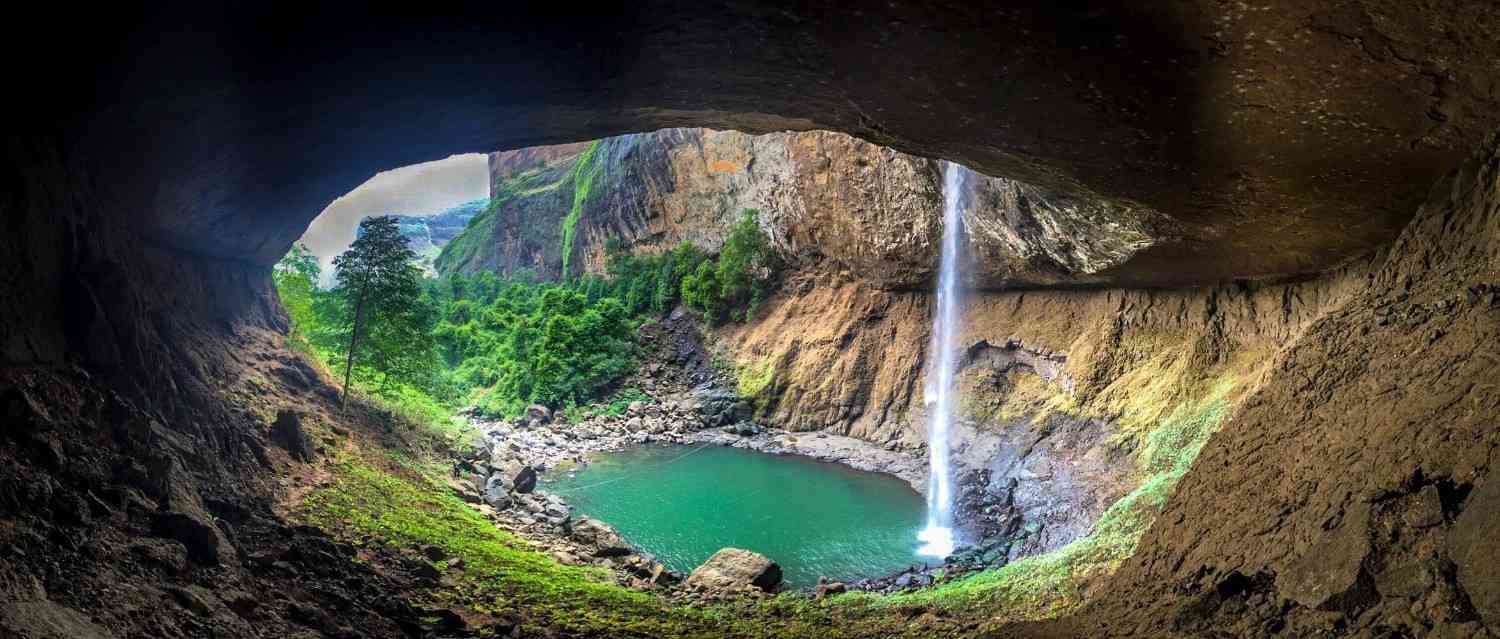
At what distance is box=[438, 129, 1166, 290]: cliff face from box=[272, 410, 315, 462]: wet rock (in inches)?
450

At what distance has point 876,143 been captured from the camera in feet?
27.7

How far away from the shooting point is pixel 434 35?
17.3 ft

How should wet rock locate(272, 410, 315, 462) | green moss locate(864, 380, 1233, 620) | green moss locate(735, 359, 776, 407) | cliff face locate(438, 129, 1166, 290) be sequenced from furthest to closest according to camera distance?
green moss locate(735, 359, 776, 407), cliff face locate(438, 129, 1166, 290), wet rock locate(272, 410, 315, 462), green moss locate(864, 380, 1233, 620)

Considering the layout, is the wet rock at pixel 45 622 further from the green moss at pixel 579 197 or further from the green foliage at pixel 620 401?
the green moss at pixel 579 197

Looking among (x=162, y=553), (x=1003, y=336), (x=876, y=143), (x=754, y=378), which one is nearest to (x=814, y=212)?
(x=754, y=378)

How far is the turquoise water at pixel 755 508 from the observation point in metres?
13.7

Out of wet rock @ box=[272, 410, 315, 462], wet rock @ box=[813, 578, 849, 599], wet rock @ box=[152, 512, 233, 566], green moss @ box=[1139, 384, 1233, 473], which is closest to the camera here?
wet rock @ box=[152, 512, 233, 566]

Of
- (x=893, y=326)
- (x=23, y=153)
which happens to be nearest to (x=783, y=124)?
(x=23, y=153)

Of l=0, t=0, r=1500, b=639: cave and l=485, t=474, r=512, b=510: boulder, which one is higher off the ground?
l=0, t=0, r=1500, b=639: cave

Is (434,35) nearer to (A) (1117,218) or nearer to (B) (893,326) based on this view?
(A) (1117,218)

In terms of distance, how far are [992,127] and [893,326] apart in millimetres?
16729

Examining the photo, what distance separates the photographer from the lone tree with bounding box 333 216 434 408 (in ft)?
47.3

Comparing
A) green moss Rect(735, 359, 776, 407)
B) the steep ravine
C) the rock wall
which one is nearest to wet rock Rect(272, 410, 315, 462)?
the steep ravine

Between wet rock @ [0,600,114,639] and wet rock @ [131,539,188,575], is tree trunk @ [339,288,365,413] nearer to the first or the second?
wet rock @ [131,539,188,575]
